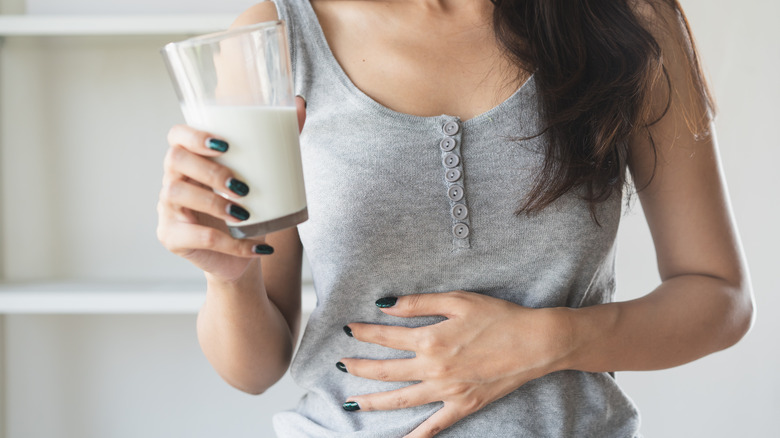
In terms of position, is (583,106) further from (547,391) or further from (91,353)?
(91,353)

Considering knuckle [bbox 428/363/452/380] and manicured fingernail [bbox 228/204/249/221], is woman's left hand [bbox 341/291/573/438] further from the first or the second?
manicured fingernail [bbox 228/204/249/221]

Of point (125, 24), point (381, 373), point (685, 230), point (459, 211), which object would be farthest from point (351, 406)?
point (125, 24)

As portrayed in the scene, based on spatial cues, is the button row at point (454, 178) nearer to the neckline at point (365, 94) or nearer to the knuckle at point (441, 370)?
the neckline at point (365, 94)

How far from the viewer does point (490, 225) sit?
31.2 inches

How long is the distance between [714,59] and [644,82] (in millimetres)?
975

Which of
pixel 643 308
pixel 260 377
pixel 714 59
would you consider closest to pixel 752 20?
pixel 714 59

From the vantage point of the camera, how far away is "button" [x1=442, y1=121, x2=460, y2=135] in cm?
78

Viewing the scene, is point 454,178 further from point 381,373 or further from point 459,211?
point 381,373

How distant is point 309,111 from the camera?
2.76ft

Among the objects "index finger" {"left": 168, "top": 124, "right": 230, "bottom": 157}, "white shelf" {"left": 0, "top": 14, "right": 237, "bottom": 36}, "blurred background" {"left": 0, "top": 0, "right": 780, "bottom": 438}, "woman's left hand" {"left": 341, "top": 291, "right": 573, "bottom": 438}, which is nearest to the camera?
"index finger" {"left": 168, "top": 124, "right": 230, "bottom": 157}

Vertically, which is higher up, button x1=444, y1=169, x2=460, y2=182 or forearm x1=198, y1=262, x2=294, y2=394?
button x1=444, y1=169, x2=460, y2=182

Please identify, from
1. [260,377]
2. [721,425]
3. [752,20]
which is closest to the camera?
[260,377]

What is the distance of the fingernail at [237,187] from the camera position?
22.0 inches

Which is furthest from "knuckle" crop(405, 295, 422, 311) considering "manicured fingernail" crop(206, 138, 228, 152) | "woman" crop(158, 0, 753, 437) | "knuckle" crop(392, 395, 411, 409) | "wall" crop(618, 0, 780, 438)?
"wall" crop(618, 0, 780, 438)
